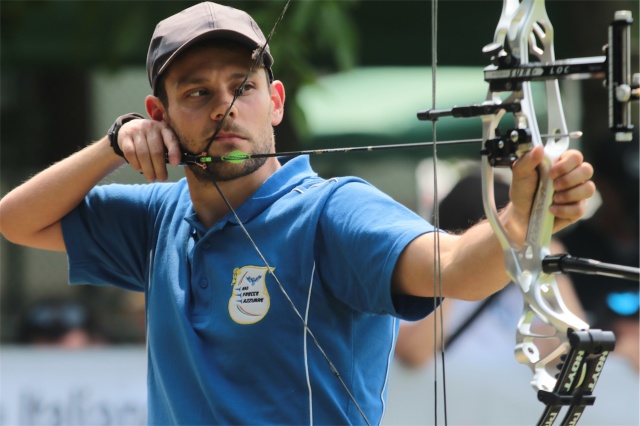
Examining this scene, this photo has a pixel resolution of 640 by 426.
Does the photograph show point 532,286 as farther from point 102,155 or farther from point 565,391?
→ point 102,155

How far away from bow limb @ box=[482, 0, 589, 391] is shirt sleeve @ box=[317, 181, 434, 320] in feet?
0.72

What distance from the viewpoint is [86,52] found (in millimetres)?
5727

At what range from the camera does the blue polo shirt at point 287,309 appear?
6.67 ft

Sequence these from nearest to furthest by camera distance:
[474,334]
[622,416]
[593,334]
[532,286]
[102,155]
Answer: [593,334]
[532,286]
[102,155]
[474,334]
[622,416]

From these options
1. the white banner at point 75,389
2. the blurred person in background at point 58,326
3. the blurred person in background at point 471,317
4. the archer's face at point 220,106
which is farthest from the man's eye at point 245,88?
the blurred person in background at point 58,326

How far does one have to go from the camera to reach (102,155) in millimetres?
2508

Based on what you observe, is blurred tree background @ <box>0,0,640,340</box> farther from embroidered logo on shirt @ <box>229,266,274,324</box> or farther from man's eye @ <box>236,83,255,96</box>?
embroidered logo on shirt @ <box>229,266,274,324</box>

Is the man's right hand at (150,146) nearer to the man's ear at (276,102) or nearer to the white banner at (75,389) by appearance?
the man's ear at (276,102)

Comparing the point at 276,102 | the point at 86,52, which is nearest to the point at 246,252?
the point at 276,102

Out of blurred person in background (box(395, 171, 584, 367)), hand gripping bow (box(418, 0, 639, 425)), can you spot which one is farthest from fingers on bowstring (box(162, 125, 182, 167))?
blurred person in background (box(395, 171, 584, 367))

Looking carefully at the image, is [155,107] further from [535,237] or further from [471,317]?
[471,317]

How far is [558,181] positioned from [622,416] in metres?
2.93

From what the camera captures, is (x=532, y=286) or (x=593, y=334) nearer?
(x=593, y=334)

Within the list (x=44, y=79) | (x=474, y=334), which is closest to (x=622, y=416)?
(x=474, y=334)
